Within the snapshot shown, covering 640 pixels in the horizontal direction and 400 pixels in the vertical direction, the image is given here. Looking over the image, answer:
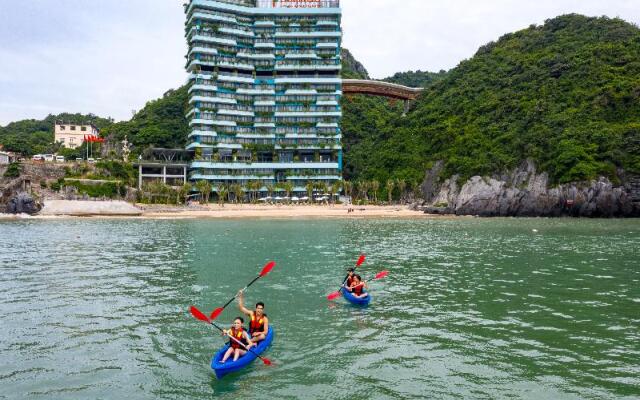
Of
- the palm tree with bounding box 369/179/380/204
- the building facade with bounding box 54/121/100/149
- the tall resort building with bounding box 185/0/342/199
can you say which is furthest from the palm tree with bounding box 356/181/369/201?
the building facade with bounding box 54/121/100/149

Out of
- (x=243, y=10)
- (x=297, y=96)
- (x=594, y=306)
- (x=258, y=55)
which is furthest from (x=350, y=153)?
(x=594, y=306)

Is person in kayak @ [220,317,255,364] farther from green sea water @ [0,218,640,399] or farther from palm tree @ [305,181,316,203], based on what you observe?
palm tree @ [305,181,316,203]

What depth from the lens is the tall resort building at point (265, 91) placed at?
13150 cm

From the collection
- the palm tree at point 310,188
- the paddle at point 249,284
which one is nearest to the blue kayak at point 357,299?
the paddle at point 249,284

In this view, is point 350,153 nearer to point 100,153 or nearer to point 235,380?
point 100,153

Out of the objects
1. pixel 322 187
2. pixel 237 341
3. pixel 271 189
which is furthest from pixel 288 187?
pixel 237 341

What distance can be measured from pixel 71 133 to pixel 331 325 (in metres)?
167

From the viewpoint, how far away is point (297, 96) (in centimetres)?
13950

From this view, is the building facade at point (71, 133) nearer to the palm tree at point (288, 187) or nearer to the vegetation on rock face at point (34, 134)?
the vegetation on rock face at point (34, 134)

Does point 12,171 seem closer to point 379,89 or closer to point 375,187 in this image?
point 375,187

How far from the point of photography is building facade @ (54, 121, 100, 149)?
528 ft

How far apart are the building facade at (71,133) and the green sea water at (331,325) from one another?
432 ft

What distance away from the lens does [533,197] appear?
87.7 m

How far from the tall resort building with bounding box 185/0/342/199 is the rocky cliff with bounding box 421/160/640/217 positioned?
43.5 metres
